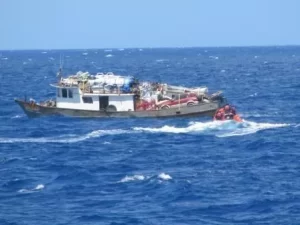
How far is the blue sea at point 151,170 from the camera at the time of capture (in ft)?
127

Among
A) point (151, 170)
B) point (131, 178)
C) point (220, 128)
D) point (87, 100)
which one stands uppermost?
point (87, 100)

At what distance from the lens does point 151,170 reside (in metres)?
49.3

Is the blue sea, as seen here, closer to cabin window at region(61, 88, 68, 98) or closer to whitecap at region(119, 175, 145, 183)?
whitecap at region(119, 175, 145, 183)

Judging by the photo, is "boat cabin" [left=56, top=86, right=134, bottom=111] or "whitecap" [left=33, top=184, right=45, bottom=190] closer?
"whitecap" [left=33, top=184, right=45, bottom=190]

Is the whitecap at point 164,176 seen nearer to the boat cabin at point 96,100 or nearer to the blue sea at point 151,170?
the blue sea at point 151,170

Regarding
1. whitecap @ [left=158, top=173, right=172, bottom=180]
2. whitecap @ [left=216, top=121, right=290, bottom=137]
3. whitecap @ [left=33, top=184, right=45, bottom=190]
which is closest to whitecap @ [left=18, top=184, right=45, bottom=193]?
whitecap @ [left=33, top=184, right=45, bottom=190]

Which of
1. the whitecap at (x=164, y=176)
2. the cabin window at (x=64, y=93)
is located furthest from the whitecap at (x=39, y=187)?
the cabin window at (x=64, y=93)

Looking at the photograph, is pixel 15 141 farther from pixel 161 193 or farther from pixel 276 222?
pixel 276 222

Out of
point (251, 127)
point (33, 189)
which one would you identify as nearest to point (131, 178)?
point (33, 189)

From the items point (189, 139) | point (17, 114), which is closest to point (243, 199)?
point (189, 139)

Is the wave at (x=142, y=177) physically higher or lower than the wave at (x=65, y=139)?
higher

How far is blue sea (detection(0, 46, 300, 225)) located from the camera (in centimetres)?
3859

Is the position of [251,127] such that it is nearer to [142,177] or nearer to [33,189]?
[142,177]

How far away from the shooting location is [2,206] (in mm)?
40594
